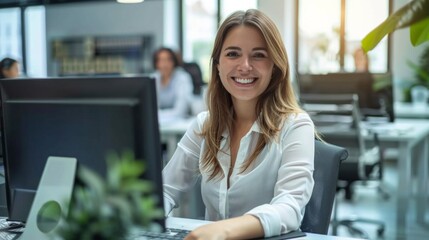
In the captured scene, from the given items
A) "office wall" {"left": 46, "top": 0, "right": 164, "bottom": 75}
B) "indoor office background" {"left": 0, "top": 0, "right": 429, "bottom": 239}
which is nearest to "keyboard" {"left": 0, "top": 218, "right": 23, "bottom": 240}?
"indoor office background" {"left": 0, "top": 0, "right": 429, "bottom": 239}

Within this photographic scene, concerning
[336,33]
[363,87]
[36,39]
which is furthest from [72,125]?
[36,39]

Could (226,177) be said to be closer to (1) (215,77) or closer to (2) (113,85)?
(1) (215,77)

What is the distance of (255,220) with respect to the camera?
1.22 meters

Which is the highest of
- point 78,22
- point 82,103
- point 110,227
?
point 78,22

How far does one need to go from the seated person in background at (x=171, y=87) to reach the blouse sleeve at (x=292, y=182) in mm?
2846

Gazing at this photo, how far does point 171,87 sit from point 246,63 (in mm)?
3135

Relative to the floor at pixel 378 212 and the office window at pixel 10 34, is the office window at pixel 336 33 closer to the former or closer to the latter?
the floor at pixel 378 212

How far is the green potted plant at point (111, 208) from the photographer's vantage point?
60 centimetres

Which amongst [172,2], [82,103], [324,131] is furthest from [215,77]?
[172,2]

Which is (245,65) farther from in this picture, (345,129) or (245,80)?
(345,129)

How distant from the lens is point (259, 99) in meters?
1.63

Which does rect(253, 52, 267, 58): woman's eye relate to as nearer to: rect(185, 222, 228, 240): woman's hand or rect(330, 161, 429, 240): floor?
rect(185, 222, 228, 240): woman's hand

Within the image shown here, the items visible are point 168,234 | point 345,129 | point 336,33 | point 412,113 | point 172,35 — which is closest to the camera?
point 168,234

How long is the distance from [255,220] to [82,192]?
66 centimetres
